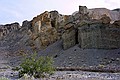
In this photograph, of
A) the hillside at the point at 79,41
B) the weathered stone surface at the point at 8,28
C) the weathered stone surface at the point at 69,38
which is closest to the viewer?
the hillside at the point at 79,41

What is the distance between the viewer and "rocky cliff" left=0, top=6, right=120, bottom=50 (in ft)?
140

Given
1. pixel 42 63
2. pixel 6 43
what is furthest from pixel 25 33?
pixel 42 63

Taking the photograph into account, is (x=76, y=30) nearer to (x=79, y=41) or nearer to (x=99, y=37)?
(x=79, y=41)

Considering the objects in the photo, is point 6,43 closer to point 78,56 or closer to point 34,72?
point 78,56

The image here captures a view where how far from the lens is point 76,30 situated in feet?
154

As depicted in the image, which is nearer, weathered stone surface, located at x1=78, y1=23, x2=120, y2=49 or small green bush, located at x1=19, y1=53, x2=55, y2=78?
small green bush, located at x1=19, y1=53, x2=55, y2=78

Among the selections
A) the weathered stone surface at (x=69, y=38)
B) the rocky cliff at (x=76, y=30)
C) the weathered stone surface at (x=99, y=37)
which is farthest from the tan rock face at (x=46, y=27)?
the weathered stone surface at (x=99, y=37)

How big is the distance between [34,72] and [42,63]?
3.17 feet

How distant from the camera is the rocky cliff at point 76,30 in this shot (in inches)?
1674

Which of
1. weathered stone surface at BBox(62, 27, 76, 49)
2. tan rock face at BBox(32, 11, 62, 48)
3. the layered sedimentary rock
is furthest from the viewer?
the layered sedimentary rock

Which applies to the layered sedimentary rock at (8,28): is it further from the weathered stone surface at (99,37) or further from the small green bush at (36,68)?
the small green bush at (36,68)

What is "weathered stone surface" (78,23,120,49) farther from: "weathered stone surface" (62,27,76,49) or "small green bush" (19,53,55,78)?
"small green bush" (19,53,55,78)

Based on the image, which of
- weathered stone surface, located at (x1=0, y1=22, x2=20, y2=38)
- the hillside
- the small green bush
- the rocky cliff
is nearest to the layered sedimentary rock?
weathered stone surface, located at (x1=0, y1=22, x2=20, y2=38)

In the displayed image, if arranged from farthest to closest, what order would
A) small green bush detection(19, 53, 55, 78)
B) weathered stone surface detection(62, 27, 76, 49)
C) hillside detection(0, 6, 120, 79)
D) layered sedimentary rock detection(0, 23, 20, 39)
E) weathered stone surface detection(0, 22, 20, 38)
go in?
weathered stone surface detection(0, 22, 20, 38) → layered sedimentary rock detection(0, 23, 20, 39) → weathered stone surface detection(62, 27, 76, 49) → hillside detection(0, 6, 120, 79) → small green bush detection(19, 53, 55, 78)
